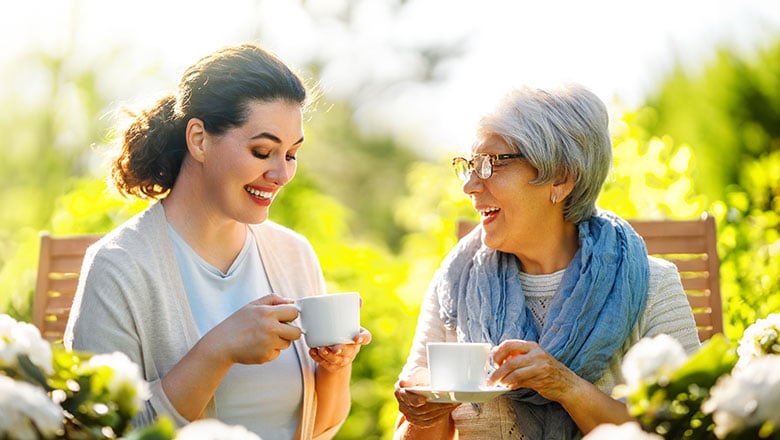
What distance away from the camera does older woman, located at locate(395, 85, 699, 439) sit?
2508 mm

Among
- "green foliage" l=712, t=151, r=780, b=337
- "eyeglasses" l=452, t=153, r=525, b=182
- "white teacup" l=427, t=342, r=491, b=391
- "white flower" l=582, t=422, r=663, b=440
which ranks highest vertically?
"eyeglasses" l=452, t=153, r=525, b=182

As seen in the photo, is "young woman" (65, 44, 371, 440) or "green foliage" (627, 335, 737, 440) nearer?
"green foliage" (627, 335, 737, 440)

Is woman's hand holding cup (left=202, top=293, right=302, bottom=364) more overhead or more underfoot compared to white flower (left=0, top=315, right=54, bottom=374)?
more underfoot

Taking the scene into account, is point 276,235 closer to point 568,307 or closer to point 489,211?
point 489,211

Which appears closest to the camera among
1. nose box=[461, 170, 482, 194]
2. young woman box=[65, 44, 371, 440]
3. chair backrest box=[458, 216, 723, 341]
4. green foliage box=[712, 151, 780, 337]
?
young woman box=[65, 44, 371, 440]

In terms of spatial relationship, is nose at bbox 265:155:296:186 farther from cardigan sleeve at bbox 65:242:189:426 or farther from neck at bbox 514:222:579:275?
neck at bbox 514:222:579:275

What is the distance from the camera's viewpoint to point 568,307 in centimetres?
255

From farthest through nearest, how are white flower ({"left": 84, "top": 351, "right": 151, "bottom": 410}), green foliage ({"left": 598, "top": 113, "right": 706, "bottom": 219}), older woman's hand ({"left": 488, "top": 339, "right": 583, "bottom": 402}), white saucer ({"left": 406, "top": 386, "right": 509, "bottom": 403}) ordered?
1. green foliage ({"left": 598, "top": 113, "right": 706, "bottom": 219})
2. older woman's hand ({"left": 488, "top": 339, "right": 583, "bottom": 402})
3. white saucer ({"left": 406, "top": 386, "right": 509, "bottom": 403})
4. white flower ({"left": 84, "top": 351, "right": 151, "bottom": 410})

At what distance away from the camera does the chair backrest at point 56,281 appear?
3.34 m

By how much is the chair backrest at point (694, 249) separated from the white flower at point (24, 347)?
2204mm

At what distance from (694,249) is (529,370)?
126 centimetres

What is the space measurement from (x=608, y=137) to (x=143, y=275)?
50.9 inches

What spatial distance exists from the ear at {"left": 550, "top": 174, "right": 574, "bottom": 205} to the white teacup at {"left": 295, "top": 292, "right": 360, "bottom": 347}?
66cm

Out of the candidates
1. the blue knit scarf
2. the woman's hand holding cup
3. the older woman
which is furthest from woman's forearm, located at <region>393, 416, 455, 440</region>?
the woman's hand holding cup
